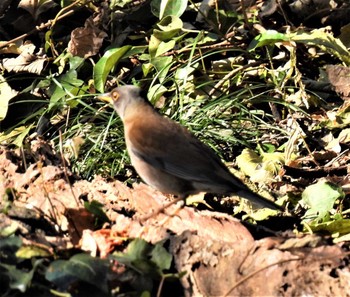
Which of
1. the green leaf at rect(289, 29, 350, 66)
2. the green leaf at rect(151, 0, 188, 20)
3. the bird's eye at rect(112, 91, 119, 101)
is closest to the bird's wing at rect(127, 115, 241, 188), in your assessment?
the bird's eye at rect(112, 91, 119, 101)

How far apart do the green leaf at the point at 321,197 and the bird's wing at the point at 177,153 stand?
Result: 2.56 ft

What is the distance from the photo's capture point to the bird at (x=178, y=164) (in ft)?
15.2

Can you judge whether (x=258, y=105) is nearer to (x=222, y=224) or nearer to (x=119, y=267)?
(x=222, y=224)

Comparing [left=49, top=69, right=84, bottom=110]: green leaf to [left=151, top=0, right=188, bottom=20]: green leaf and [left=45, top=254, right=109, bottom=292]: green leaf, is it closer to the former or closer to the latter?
[left=151, top=0, right=188, bottom=20]: green leaf

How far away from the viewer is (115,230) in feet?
→ 12.4

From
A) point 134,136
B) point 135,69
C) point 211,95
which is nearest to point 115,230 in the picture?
point 134,136

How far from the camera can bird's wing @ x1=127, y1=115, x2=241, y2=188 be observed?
4.71m

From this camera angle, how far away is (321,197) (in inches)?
208

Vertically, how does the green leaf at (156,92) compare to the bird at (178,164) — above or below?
below

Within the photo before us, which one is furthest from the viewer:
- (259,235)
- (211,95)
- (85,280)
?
(211,95)

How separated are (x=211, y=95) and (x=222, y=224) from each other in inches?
113

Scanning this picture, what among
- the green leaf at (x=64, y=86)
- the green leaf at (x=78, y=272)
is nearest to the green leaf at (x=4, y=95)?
the green leaf at (x=64, y=86)

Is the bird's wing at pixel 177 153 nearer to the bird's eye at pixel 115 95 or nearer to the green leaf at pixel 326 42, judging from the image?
the bird's eye at pixel 115 95

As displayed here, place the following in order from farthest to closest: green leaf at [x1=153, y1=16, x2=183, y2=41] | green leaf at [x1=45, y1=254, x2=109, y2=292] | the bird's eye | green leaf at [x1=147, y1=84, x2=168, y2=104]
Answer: green leaf at [x1=153, y1=16, x2=183, y2=41], green leaf at [x1=147, y1=84, x2=168, y2=104], the bird's eye, green leaf at [x1=45, y1=254, x2=109, y2=292]
